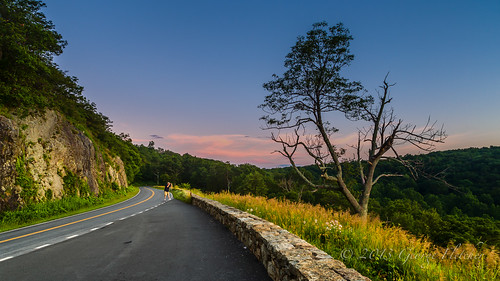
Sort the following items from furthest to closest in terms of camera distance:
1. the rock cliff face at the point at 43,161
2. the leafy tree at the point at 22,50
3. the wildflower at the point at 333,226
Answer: the leafy tree at the point at 22,50 < the rock cliff face at the point at 43,161 < the wildflower at the point at 333,226

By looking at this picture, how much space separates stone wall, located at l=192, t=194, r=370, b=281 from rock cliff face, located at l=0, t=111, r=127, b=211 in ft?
54.7

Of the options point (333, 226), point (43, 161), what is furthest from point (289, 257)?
point (43, 161)

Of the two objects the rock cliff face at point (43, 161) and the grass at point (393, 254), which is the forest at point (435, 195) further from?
the rock cliff face at point (43, 161)

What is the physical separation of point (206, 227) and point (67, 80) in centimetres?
3027

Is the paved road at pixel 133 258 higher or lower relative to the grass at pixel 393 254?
lower

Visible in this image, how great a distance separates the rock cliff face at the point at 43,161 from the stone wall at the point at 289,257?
16678 mm

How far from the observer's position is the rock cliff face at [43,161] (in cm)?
1474

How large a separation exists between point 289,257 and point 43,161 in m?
22.7

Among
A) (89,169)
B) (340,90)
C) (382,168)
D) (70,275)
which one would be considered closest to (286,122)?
(340,90)

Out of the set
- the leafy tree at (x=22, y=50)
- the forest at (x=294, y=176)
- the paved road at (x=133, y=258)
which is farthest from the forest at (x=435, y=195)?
the leafy tree at (x=22, y=50)

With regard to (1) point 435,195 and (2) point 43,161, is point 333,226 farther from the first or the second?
(1) point 435,195

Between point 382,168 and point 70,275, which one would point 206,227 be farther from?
point 382,168

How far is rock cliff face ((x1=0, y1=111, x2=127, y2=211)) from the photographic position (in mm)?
14742

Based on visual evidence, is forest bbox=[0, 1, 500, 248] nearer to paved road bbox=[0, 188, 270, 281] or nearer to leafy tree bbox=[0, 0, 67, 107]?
leafy tree bbox=[0, 0, 67, 107]
